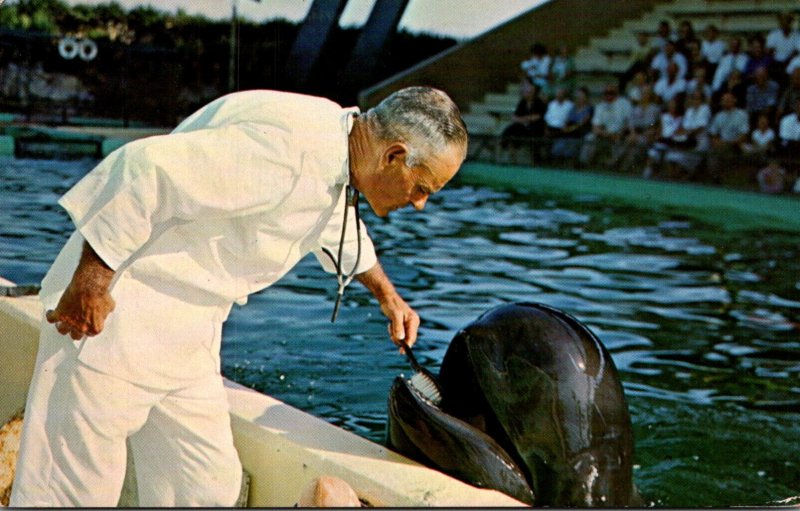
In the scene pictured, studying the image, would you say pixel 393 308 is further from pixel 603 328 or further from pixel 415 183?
pixel 603 328

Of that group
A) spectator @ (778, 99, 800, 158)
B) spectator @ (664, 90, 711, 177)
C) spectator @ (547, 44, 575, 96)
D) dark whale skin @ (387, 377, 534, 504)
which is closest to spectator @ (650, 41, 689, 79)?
spectator @ (664, 90, 711, 177)

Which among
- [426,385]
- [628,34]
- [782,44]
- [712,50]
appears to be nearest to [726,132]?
[782,44]

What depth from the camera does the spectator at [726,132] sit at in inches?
509

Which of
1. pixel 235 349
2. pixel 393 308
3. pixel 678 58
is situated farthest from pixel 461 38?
pixel 393 308

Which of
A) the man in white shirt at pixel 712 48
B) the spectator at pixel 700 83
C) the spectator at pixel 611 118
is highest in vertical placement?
the man in white shirt at pixel 712 48

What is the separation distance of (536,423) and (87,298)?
1136mm

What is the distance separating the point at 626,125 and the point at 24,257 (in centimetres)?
890

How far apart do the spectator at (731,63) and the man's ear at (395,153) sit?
476 inches

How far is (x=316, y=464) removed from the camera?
2.83m

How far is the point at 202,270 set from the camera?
106 inches

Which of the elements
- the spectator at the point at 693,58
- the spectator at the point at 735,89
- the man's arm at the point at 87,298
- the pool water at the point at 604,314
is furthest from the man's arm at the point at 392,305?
the spectator at the point at 693,58

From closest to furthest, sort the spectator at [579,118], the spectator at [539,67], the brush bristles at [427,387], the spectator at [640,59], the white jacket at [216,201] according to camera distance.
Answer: the white jacket at [216,201] → the brush bristles at [427,387] → the spectator at [579,118] → the spectator at [640,59] → the spectator at [539,67]

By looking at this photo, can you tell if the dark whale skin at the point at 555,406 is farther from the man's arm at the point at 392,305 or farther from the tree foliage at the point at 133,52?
the tree foliage at the point at 133,52

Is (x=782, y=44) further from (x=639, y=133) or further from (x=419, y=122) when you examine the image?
(x=419, y=122)
